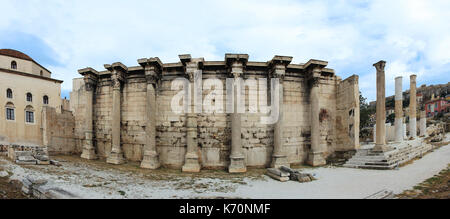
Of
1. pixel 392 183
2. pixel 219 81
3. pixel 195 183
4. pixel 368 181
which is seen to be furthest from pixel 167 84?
pixel 392 183

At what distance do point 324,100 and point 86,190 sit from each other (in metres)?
11.8

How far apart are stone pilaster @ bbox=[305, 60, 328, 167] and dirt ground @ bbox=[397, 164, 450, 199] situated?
12.0ft

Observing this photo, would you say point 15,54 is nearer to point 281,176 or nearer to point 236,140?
point 236,140

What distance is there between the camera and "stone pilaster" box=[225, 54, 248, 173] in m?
8.10

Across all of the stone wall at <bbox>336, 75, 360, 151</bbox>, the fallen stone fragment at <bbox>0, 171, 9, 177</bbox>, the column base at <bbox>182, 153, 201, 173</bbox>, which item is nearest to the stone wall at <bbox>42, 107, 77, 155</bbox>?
the fallen stone fragment at <bbox>0, 171, 9, 177</bbox>

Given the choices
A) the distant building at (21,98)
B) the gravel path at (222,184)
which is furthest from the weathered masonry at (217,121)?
the distant building at (21,98)

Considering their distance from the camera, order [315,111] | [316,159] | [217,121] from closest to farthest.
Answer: [217,121], [316,159], [315,111]

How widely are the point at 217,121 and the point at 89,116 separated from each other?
7987mm

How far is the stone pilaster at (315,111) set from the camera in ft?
29.6

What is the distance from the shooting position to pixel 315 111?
9148mm

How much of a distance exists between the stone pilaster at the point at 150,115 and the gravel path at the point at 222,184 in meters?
0.75

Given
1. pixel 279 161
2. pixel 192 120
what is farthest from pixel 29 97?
pixel 279 161

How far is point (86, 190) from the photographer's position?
525cm

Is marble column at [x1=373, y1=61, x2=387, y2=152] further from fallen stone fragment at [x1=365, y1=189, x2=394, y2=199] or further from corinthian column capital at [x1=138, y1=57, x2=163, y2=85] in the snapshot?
corinthian column capital at [x1=138, y1=57, x2=163, y2=85]
